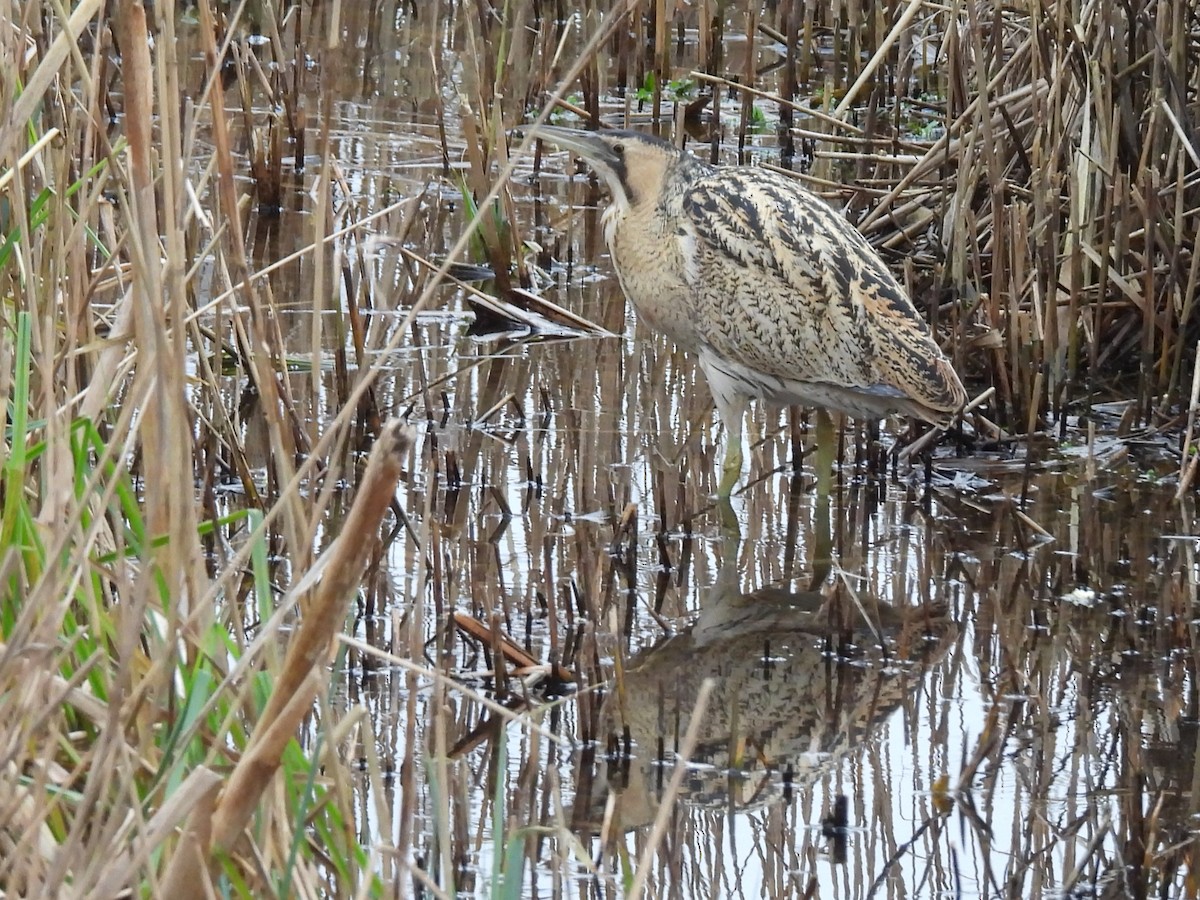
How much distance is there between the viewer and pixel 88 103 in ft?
7.82

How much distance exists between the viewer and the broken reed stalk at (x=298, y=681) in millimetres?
1536

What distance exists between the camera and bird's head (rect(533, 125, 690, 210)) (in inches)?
198

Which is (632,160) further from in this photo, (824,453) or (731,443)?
(824,453)

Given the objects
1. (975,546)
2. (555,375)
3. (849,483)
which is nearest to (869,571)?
(975,546)

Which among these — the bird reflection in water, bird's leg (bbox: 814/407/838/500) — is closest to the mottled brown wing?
bird's leg (bbox: 814/407/838/500)

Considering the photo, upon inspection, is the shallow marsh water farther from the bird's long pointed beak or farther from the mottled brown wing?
the bird's long pointed beak

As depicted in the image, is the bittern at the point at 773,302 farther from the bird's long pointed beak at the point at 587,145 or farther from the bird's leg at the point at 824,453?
the bird's long pointed beak at the point at 587,145

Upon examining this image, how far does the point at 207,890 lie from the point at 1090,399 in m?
4.06

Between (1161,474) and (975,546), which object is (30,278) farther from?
(1161,474)

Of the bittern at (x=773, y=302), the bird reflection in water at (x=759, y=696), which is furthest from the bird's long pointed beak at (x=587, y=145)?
the bird reflection in water at (x=759, y=696)

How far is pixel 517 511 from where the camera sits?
4469 mm

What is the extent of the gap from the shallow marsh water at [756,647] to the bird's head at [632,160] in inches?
25.0

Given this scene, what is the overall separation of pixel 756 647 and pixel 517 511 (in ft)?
2.73

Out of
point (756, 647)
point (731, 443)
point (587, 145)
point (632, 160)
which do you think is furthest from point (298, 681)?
point (587, 145)
